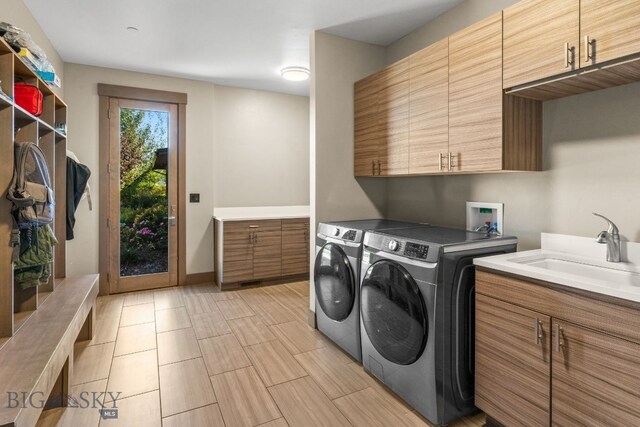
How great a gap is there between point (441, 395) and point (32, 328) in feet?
7.23

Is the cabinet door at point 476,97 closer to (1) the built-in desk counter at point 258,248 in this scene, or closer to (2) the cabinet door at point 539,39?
(2) the cabinet door at point 539,39

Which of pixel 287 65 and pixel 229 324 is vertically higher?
pixel 287 65

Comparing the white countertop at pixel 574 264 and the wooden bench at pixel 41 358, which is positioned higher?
the white countertop at pixel 574 264

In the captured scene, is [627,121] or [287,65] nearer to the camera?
[627,121]

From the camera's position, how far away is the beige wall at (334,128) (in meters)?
2.99

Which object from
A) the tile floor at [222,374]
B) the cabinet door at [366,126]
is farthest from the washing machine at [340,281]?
the cabinet door at [366,126]

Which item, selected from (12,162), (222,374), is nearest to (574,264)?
(222,374)

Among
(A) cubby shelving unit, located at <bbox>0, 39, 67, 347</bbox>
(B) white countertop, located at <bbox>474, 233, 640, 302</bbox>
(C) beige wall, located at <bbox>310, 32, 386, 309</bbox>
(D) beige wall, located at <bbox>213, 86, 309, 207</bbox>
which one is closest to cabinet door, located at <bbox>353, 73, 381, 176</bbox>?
(C) beige wall, located at <bbox>310, 32, 386, 309</bbox>

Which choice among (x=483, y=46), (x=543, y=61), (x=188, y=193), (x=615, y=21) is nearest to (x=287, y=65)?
(x=188, y=193)

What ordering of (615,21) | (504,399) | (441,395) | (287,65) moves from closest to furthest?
(615,21) < (504,399) < (441,395) < (287,65)

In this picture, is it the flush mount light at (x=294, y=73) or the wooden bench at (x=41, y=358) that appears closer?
the wooden bench at (x=41, y=358)

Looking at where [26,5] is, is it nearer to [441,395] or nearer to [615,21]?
[615,21]

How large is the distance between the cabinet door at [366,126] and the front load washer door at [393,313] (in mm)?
1124

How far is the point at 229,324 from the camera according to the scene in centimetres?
315
